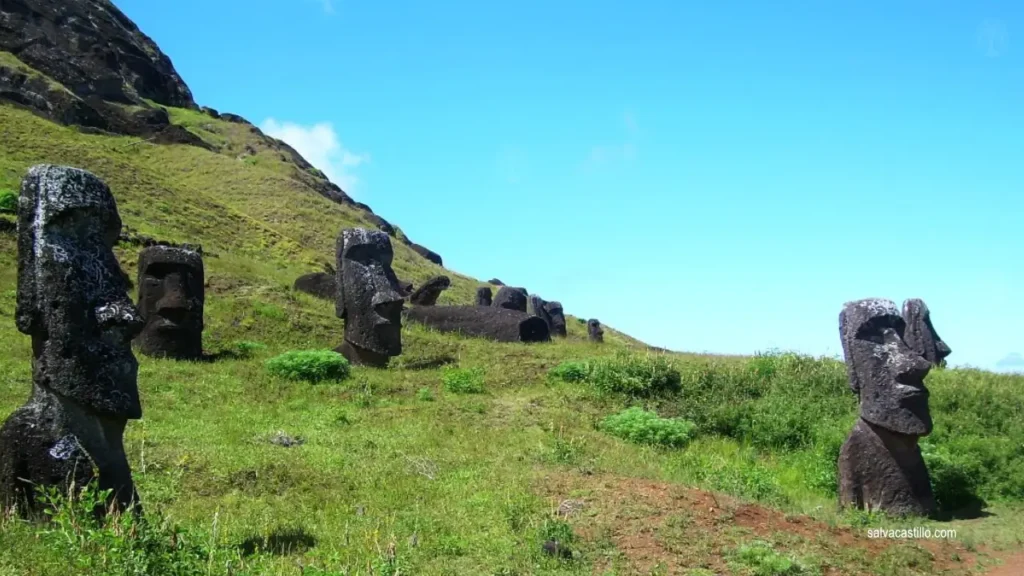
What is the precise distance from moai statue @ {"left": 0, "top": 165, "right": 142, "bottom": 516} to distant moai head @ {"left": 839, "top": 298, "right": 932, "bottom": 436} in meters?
8.32

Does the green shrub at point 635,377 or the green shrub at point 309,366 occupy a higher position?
the green shrub at point 635,377

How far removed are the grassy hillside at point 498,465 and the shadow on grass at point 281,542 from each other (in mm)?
24

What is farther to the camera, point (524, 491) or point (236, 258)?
point (236, 258)

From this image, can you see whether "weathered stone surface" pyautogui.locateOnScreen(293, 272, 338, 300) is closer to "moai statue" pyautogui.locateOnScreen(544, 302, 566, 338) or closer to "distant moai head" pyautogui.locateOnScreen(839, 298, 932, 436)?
"moai statue" pyautogui.locateOnScreen(544, 302, 566, 338)

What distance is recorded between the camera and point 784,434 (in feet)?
50.2

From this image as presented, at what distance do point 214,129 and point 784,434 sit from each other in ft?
256

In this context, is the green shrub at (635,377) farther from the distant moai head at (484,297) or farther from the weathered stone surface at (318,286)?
the distant moai head at (484,297)

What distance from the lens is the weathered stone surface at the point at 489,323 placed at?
25.4 meters

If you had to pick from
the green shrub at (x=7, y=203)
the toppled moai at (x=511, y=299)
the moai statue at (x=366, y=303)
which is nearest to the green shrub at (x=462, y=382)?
the moai statue at (x=366, y=303)

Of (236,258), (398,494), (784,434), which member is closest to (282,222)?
(236,258)

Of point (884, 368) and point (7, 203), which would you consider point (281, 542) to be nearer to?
point (884, 368)

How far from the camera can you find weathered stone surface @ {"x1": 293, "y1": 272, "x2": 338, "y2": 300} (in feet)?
92.2

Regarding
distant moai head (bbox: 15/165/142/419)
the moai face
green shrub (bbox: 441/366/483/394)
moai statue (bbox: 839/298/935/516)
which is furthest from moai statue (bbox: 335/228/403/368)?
distant moai head (bbox: 15/165/142/419)

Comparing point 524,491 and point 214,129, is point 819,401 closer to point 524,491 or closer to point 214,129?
point 524,491
